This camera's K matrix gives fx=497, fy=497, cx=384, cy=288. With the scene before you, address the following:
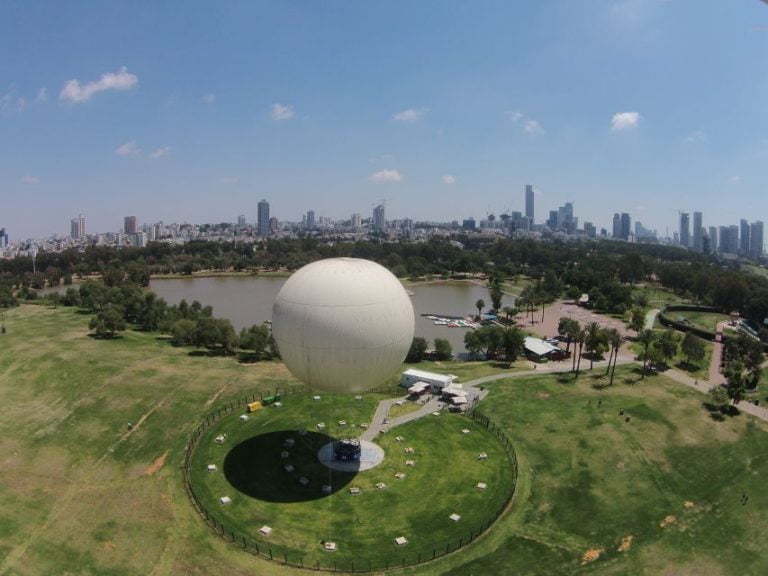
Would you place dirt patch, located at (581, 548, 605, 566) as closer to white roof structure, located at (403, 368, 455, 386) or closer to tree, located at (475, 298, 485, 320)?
white roof structure, located at (403, 368, 455, 386)

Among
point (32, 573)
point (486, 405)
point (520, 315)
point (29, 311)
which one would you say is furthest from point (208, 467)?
point (520, 315)

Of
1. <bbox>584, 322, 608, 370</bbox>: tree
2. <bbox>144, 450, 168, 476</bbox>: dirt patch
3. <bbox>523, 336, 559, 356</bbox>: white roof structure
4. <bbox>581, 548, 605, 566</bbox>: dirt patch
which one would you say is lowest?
<bbox>581, 548, 605, 566</bbox>: dirt patch

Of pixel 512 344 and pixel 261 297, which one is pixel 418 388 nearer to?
pixel 512 344

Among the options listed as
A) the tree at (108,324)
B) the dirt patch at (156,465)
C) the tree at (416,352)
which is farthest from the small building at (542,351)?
the tree at (108,324)

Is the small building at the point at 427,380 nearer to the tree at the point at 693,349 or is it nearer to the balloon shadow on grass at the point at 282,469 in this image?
the balloon shadow on grass at the point at 282,469

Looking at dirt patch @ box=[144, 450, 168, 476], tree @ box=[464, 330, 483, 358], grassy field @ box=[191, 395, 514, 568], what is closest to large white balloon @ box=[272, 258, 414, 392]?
grassy field @ box=[191, 395, 514, 568]

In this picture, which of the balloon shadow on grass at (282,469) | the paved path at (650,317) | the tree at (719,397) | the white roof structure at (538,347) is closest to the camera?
the balloon shadow on grass at (282,469)

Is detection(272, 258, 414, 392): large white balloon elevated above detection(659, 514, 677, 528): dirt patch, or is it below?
above
